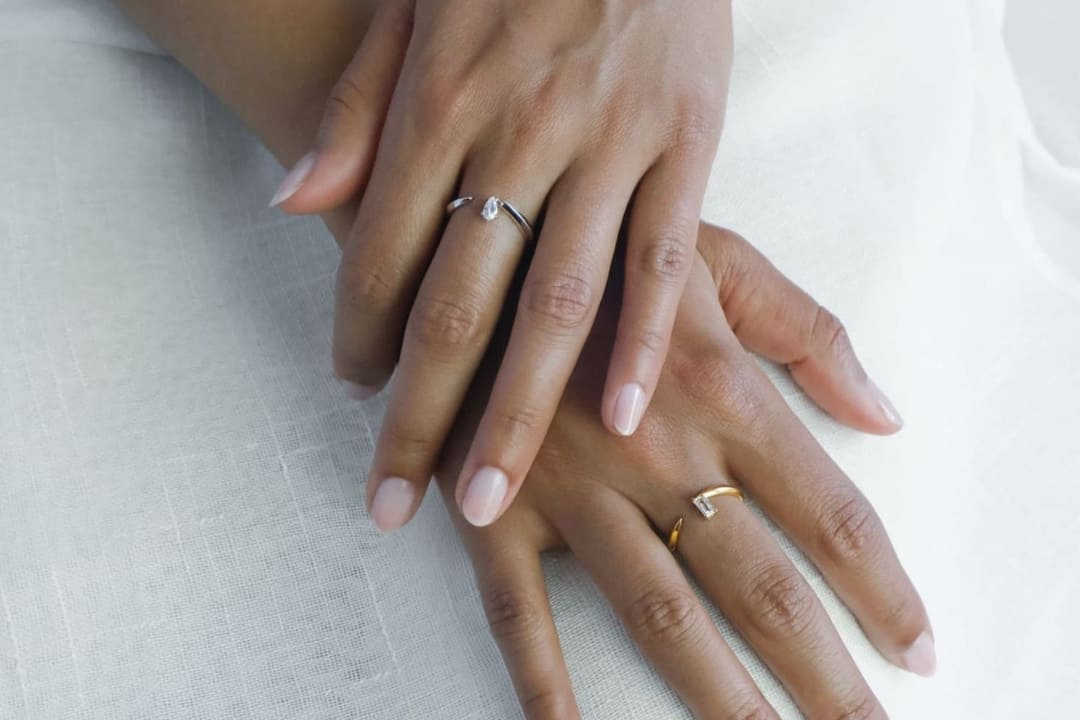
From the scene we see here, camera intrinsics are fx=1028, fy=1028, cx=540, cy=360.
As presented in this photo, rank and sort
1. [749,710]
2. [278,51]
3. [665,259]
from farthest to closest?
[278,51]
[665,259]
[749,710]

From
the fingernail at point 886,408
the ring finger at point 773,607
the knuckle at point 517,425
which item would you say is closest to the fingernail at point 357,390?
the knuckle at point 517,425

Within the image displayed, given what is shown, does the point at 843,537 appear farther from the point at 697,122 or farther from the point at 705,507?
the point at 697,122

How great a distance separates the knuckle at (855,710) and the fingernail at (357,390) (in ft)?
1.21

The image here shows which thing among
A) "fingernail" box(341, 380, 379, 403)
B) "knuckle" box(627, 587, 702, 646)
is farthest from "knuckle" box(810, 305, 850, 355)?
"fingernail" box(341, 380, 379, 403)

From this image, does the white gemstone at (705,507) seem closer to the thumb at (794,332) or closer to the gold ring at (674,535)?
the gold ring at (674,535)

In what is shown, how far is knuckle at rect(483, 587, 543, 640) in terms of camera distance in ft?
2.02

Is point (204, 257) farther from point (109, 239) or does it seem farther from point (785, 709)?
point (785, 709)

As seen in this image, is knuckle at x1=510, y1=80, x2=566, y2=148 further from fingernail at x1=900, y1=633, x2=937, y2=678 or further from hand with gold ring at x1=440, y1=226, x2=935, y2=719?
fingernail at x1=900, y1=633, x2=937, y2=678

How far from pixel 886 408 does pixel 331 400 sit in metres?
0.39

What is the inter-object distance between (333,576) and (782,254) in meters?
0.41

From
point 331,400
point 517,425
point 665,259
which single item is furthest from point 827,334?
point 331,400

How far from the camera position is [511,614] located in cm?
62

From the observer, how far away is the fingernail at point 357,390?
729 mm

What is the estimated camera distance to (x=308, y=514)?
0.67 m
